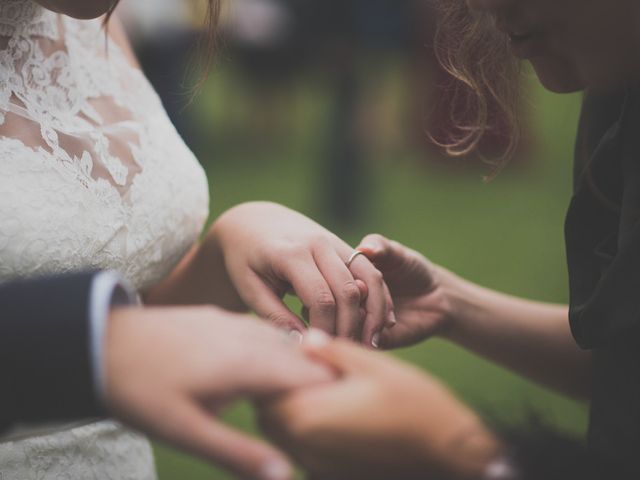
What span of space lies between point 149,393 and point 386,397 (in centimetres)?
19

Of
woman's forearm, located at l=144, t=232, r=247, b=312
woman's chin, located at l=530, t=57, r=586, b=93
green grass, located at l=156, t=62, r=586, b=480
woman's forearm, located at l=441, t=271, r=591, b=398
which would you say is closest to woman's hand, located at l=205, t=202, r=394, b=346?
woman's forearm, located at l=144, t=232, r=247, b=312

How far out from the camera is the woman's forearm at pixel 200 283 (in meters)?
1.31

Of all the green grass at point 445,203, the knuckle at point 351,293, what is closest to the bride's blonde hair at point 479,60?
the knuckle at point 351,293

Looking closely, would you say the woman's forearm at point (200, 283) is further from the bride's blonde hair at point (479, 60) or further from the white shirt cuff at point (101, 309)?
the white shirt cuff at point (101, 309)

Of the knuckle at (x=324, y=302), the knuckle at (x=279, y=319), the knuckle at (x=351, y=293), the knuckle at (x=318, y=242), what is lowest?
the knuckle at (x=279, y=319)

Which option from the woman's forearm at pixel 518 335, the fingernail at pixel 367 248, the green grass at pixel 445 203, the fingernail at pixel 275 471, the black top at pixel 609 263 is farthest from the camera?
the green grass at pixel 445 203

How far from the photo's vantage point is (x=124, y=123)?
1.34m

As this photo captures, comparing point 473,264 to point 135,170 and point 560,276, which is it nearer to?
point 560,276

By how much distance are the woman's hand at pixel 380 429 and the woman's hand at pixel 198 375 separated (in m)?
0.02

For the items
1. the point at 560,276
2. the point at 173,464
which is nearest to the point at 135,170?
the point at 173,464

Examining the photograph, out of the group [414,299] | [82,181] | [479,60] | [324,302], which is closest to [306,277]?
[324,302]

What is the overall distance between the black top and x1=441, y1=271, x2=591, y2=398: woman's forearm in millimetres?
204

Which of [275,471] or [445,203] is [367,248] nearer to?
[275,471]

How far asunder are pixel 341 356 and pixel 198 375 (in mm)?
133
